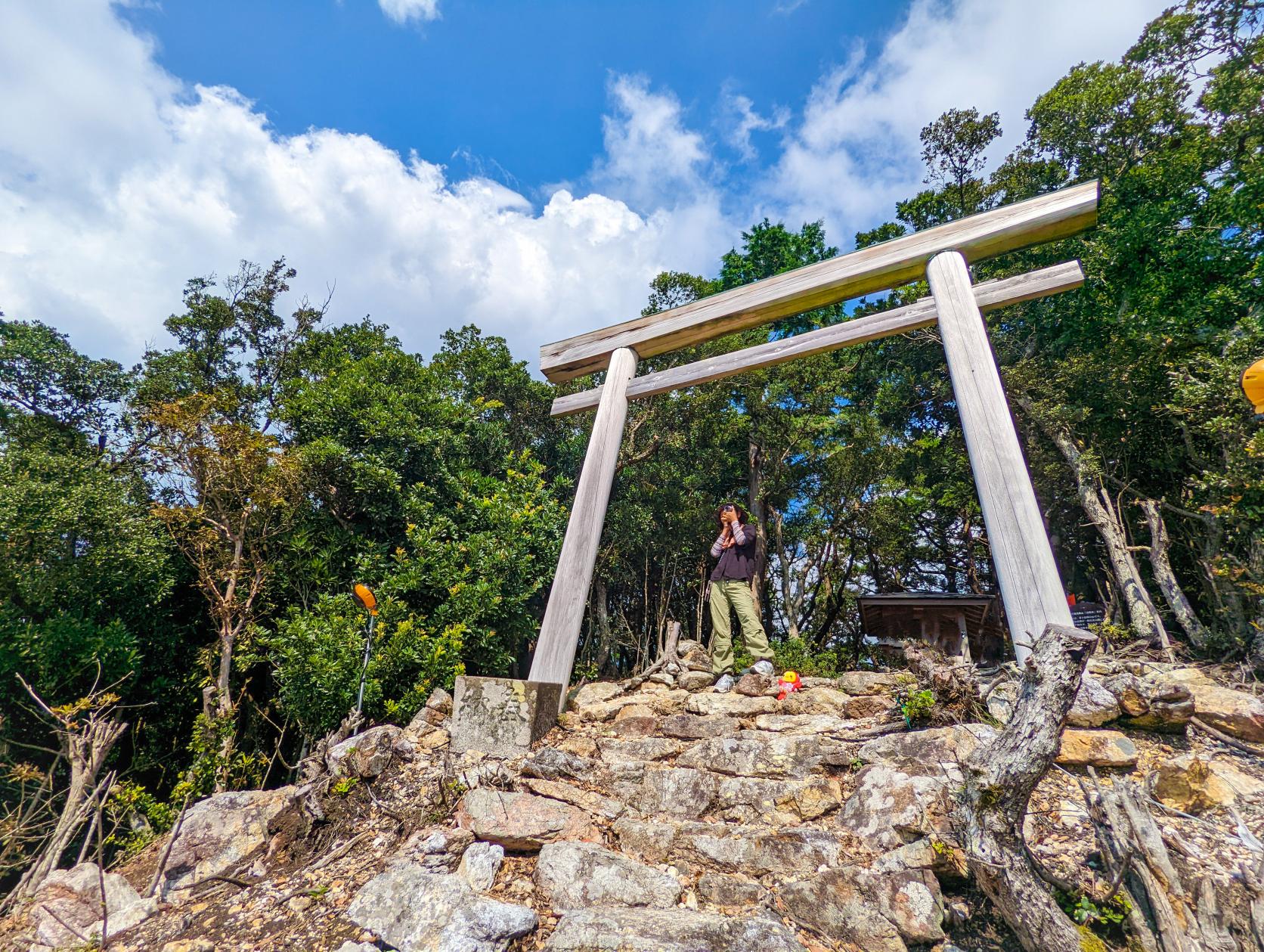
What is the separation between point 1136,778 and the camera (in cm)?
263

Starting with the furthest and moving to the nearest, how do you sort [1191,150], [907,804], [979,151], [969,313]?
[979,151], [1191,150], [969,313], [907,804]

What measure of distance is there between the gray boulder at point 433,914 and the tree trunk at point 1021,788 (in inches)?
65.5

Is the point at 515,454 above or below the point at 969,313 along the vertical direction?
above

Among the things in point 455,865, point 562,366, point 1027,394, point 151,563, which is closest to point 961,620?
point 1027,394

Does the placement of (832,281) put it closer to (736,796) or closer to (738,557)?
(738,557)

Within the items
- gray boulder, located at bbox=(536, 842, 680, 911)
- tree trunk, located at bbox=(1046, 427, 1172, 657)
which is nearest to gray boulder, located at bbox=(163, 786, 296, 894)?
gray boulder, located at bbox=(536, 842, 680, 911)

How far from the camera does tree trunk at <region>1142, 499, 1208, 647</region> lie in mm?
5680

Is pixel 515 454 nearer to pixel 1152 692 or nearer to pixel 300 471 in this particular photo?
pixel 300 471

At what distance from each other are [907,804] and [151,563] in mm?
7774

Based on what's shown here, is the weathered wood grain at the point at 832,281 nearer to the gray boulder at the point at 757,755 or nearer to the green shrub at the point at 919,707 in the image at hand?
the green shrub at the point at 919,707

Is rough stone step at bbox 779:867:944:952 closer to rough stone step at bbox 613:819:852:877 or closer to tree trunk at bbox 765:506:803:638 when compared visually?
rough stone step at bbox 613:819:852:877

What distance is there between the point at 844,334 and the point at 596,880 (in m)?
3.93

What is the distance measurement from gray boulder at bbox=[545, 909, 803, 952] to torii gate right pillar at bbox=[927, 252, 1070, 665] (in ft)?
5.88

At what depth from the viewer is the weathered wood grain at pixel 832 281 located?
3998mm
